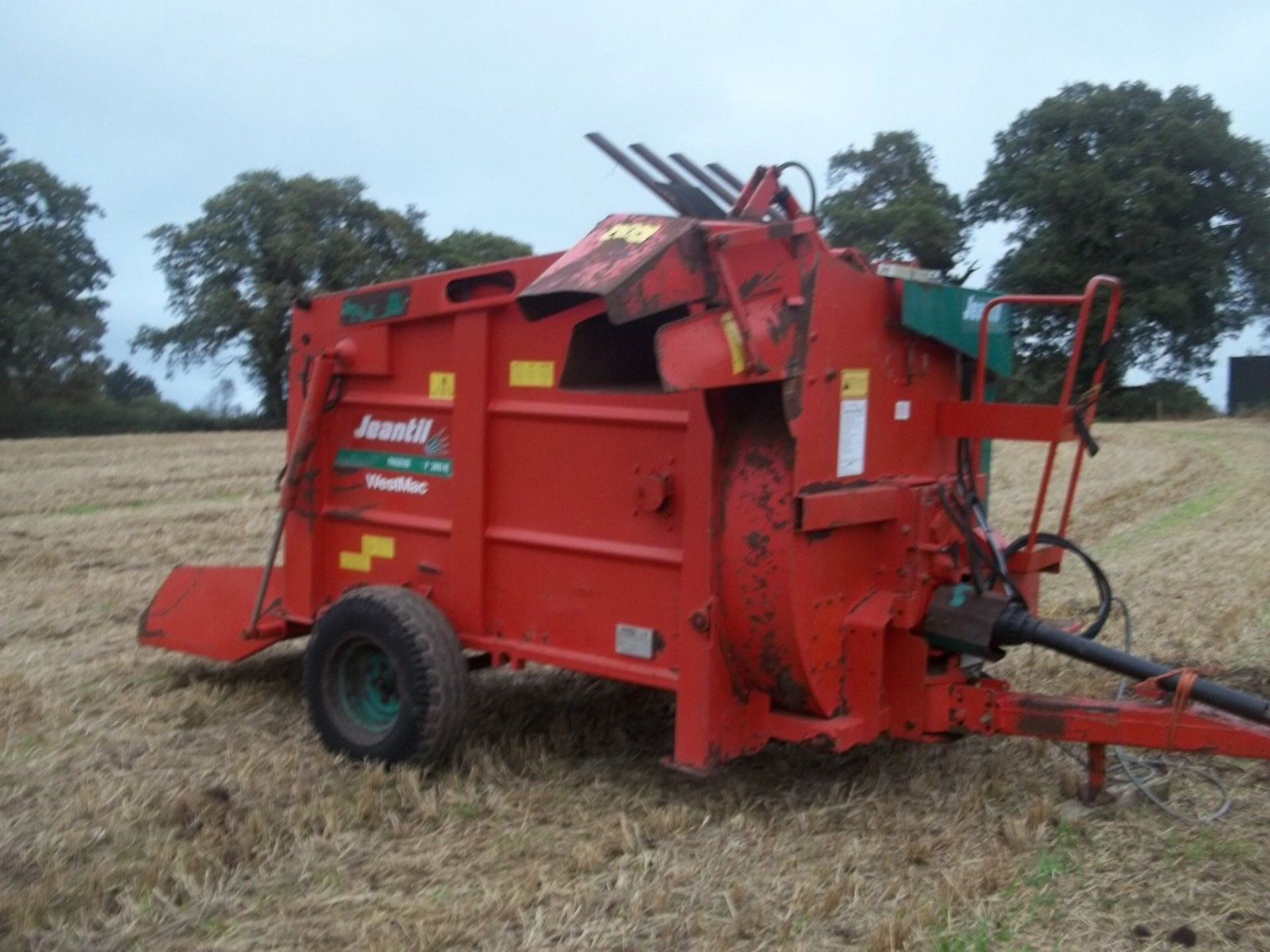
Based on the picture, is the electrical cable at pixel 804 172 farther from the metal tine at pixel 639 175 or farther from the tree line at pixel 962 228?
the tree line at pixel 962 228

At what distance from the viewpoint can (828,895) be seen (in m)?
3.55

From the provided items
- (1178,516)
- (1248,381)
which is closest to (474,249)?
(1248,381)

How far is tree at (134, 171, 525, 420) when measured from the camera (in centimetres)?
2812

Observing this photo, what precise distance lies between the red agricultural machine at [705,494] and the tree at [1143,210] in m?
23.0

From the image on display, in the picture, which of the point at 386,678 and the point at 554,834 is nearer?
the point at 554,834

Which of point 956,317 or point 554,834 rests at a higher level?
point 956,317

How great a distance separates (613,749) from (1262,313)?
2759 centimetres

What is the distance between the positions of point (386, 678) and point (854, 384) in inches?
81.8

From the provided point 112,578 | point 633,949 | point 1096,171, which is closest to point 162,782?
point 633,949

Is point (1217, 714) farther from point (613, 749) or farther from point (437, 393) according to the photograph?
point (437, 393)

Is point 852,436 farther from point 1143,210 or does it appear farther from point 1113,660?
point 1143,210

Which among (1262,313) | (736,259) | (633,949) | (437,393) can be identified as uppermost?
(1262,313)

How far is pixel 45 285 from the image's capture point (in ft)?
100.0

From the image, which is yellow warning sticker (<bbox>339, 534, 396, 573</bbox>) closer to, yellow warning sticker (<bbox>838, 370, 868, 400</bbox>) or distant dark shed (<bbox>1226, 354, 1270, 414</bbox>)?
yellow warning sticker (<bbox>838, 370, 868, 400</bbox>)
